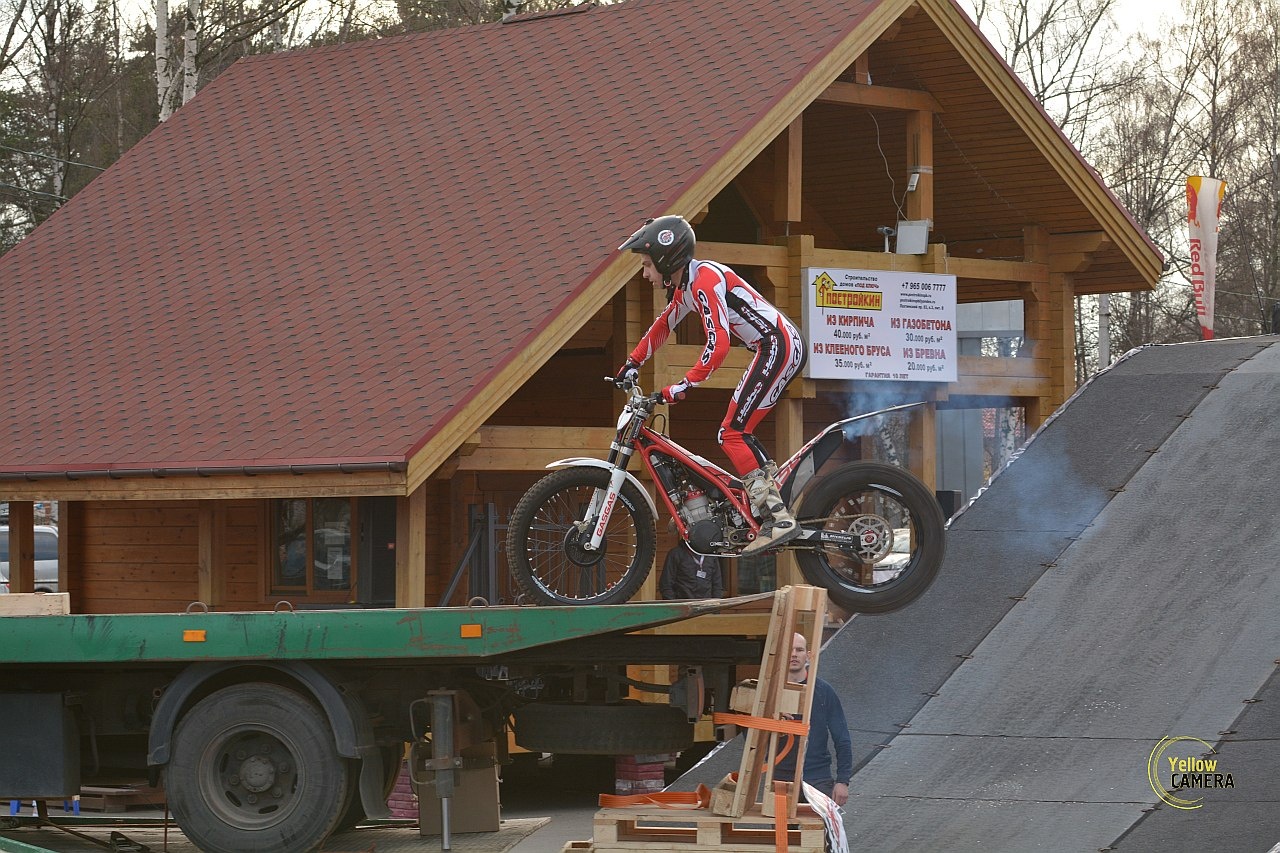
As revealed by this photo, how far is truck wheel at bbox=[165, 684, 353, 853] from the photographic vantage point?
9.57 meters

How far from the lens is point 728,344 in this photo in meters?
10.4

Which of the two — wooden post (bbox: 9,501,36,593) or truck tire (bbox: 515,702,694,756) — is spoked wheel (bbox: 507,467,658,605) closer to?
truck tire (bbox: 515,702,694,756)

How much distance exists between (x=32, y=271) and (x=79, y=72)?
23121 mm

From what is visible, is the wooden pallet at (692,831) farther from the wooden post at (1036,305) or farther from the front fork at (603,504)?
the wooden post at (1036,305)

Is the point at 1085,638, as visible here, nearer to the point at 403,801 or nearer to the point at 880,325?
the point at 403,801

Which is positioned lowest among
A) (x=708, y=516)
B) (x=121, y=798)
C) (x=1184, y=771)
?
(x=121, y=798)

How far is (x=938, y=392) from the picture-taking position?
1850 centimetres

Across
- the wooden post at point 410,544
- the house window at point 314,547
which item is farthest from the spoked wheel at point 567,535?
the house window at point 314,547

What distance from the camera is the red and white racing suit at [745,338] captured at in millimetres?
10516

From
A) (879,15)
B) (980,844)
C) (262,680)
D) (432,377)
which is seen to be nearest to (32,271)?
(432,377)

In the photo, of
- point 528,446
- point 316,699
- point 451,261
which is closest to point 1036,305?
point 451,261

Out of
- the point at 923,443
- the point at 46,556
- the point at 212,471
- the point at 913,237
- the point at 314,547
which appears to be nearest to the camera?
the point at 212,471

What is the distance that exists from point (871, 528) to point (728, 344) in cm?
136

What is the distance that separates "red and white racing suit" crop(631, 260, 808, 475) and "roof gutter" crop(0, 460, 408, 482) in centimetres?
396
